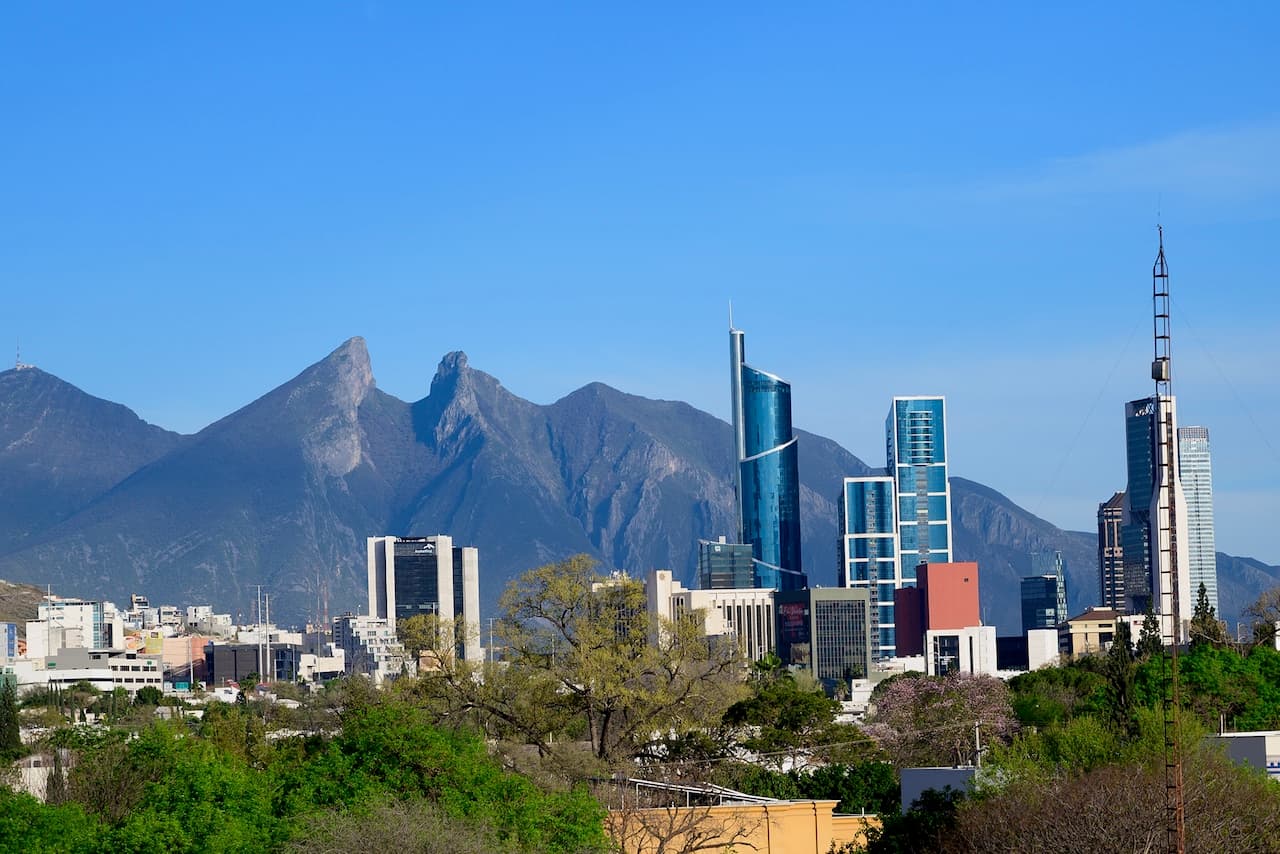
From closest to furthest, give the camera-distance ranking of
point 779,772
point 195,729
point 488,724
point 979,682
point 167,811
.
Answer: point 167,811 → point 488,724 → point 779,772 → point 195,729 → point 979,682

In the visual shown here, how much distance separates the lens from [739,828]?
55625mm

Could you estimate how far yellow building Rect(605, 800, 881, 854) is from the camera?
2131 inches

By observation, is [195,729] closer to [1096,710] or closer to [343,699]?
[343,699]

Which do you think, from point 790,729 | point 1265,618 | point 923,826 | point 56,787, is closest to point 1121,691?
point 790,729

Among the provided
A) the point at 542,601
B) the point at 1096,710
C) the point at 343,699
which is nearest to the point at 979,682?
the point at 1096,710

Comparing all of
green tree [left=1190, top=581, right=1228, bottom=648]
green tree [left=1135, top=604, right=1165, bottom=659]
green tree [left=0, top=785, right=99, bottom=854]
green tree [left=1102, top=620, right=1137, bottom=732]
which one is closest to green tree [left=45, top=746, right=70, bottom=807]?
green tree [left=0, top=785, right=99, bottom=854]

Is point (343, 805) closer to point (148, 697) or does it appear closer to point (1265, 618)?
point (1265, 618)

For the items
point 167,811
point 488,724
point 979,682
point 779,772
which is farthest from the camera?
point 979,682

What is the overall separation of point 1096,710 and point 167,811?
156 feet

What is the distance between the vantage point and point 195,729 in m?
105

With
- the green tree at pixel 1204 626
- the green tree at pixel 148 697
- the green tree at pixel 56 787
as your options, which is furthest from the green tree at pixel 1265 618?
the green tree at pixel 148 697

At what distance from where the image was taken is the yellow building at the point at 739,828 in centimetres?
5412

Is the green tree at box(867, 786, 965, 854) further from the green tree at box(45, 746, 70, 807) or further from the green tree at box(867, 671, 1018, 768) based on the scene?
the green tree at box(867, 671, 1018, 768)

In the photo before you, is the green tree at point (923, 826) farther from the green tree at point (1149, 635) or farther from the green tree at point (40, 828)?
the green tree at point (1149, 635)
